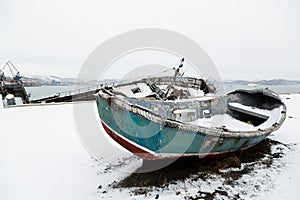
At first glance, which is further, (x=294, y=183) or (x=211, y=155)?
(x=211, y=155)

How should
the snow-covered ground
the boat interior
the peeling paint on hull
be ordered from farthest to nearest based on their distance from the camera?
the boat interior → the snow-covered ground → the peeling paint on hull

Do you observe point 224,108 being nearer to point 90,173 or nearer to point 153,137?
point 153,137

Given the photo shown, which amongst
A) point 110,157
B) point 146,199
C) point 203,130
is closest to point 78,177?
point 110,157

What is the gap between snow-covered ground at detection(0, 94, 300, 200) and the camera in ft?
11.7

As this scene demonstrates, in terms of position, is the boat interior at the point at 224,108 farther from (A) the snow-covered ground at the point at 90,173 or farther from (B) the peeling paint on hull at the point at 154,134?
(B) the peeling paint on hull at the point at 154,134

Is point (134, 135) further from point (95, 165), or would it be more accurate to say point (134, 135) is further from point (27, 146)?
point (27, 146)

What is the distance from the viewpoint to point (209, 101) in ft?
21.9

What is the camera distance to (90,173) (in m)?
4.48

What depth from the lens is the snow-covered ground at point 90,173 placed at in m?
3.57

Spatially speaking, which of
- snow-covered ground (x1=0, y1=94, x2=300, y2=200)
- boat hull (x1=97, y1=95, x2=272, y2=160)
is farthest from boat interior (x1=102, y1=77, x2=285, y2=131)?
boat hull (x1=97, y1=95, x2=272, y2=160)

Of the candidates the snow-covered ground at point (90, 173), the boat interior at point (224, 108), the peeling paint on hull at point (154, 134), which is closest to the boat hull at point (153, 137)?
the peeling paint on hull at point (154, 134)

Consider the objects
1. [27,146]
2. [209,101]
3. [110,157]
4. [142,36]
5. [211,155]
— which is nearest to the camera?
[211,155]

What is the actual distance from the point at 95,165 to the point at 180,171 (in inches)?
85.0

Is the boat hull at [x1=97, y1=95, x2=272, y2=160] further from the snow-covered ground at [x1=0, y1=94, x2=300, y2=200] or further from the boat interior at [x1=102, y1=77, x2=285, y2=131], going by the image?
the boat interior at [x1=102, y1=77, x2=285, y2=131]
